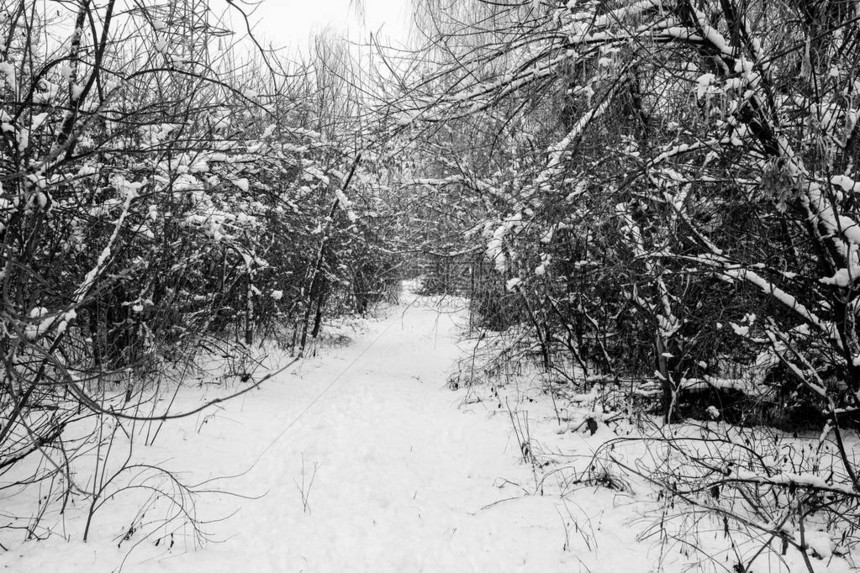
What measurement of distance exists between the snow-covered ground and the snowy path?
0.04 feet

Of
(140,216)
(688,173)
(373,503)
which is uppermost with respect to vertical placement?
(688,173)

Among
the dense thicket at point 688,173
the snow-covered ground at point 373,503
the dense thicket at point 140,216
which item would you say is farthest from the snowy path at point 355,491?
the dense thicket at point 688,173

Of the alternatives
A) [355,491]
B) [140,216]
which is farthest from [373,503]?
[140,216]

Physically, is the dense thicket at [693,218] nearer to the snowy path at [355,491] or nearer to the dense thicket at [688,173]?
the dense thicket at [688,173]

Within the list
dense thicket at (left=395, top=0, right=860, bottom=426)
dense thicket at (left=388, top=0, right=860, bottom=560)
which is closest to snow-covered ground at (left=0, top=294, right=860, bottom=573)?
dense thicket at (left=388, top=0, right=860, bottom=560)

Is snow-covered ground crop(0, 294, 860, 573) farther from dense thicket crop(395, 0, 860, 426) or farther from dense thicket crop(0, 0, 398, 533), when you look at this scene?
dense thicket crop(395, 0, 860, 426)

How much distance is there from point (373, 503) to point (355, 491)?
0.81 feet

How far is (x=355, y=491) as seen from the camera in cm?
443

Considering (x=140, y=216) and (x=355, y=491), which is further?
(x=140, y=216)

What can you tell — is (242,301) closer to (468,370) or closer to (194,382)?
(194,382)

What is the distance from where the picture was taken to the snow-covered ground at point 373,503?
126 inches

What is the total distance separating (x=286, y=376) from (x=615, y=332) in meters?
4.98

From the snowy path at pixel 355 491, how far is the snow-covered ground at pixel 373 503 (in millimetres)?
Answer: 14

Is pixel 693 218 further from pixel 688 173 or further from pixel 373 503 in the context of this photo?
pixel 373 503
